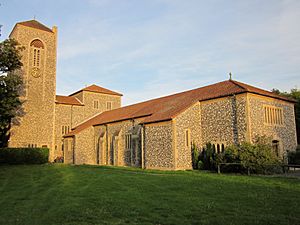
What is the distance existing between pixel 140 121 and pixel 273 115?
12528mm

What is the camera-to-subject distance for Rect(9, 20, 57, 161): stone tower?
32.1 m


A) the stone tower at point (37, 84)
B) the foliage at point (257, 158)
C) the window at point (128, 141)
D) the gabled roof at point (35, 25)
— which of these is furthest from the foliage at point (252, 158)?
the gabled roof at point (35, 25)

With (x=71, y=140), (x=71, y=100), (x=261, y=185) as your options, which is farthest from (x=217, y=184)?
(x=71, y=100)

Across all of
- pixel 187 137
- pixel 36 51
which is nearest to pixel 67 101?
pixel 36 51

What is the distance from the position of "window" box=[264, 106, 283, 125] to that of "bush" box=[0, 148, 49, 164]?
22804 mm

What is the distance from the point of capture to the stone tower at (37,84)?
105 feet

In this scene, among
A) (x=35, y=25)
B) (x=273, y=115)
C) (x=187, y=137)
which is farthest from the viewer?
(x=35, y=25)

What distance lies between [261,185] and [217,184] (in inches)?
77.8

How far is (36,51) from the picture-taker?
112ft

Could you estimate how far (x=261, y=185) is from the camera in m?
12.3

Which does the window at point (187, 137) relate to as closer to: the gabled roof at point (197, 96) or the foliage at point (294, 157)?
the gabled roof at point (197, 96)

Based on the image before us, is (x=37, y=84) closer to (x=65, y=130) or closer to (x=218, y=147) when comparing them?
(x=65, y=130)

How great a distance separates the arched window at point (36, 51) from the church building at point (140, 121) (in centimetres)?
12

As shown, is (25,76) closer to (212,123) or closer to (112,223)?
(212,123)
